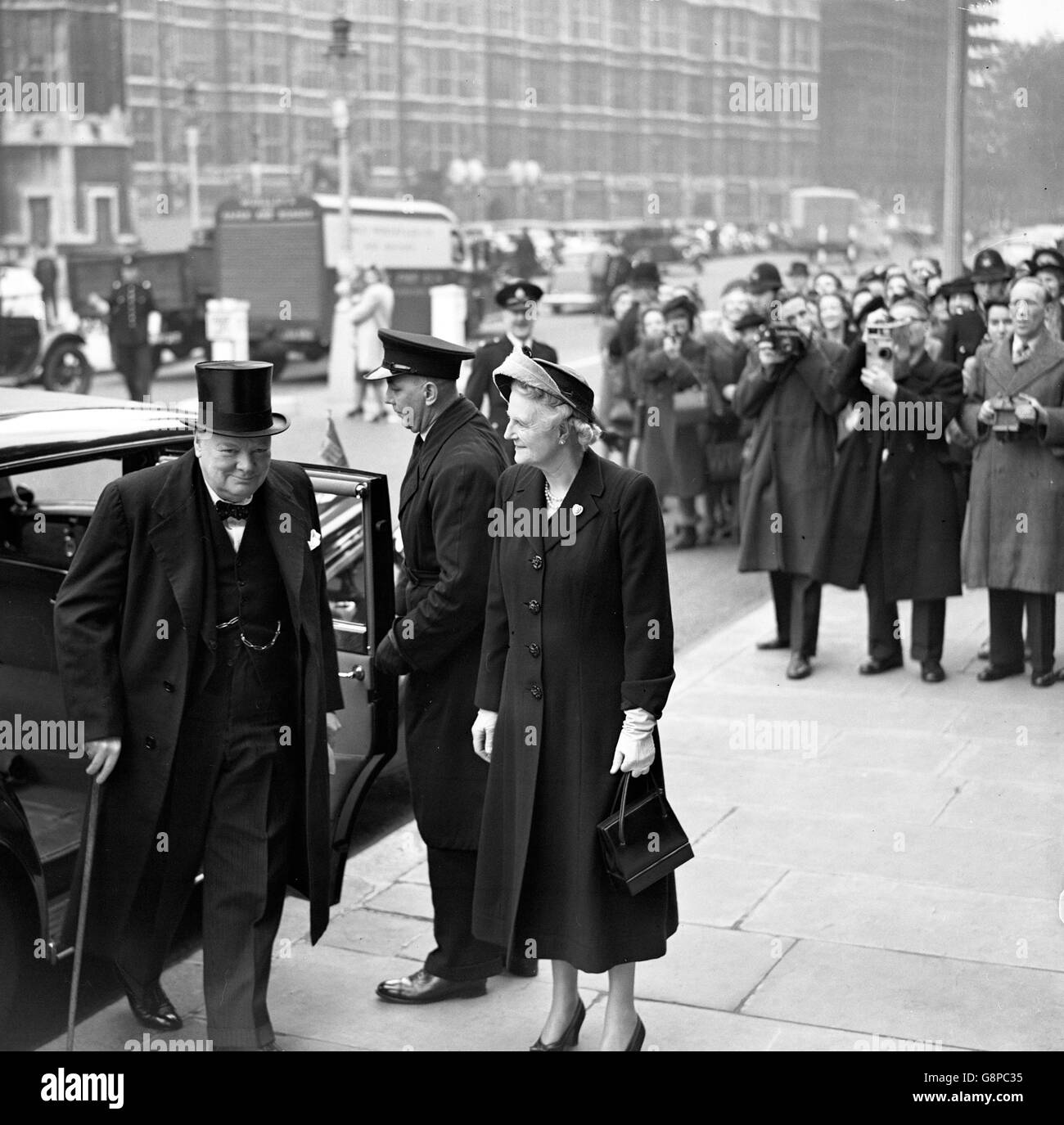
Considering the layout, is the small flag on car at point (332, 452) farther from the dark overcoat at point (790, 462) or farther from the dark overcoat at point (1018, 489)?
the dark overcoat at point (1018, 489)

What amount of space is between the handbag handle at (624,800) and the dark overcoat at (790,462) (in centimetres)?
435

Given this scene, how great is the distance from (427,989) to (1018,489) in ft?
14.4

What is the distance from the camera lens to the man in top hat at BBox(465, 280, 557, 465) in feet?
27.9

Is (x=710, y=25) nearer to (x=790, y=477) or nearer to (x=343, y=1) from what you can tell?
(x=343, y=1)

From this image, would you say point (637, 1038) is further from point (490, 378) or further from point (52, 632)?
point (490, 378)

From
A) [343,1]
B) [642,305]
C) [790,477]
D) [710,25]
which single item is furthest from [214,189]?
[790,477]

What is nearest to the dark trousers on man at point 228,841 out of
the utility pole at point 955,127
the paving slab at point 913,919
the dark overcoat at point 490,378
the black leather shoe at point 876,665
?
the paving slab at point 913,919

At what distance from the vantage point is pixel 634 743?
4.04 m

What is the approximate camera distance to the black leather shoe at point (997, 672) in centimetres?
824

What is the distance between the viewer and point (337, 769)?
5270mm

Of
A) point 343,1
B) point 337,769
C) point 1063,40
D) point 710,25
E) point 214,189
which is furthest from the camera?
point 710,25

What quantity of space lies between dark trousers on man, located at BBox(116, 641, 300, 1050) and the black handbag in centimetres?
93

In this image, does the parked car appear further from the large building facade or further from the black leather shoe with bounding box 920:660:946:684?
the large building facade
